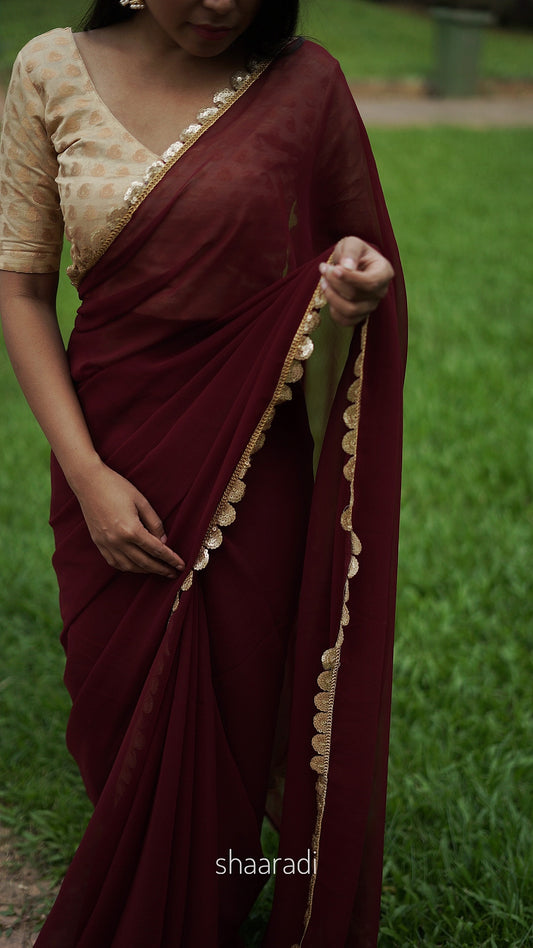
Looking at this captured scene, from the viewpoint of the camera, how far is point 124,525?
154 centimetres

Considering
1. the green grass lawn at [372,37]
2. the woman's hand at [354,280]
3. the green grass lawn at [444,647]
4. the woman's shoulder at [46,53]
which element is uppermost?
the green grass lawn at [372,37]

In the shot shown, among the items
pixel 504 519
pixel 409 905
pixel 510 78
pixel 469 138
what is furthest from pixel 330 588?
pixel 510 78

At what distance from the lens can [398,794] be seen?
232cm

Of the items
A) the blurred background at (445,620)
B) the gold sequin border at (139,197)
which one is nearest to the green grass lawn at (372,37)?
the blurred background at (445,620)

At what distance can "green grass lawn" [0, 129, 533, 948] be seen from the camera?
6.93ft

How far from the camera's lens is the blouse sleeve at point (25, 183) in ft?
4.95

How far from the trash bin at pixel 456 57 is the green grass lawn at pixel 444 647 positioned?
285 inches

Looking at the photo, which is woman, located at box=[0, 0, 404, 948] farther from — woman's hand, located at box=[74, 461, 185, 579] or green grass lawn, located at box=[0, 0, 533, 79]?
green grass lawn, located at box=[0, 0, 533, 79]

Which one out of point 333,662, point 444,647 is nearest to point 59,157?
point 333,662

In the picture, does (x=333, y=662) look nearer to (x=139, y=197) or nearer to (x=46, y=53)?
(x=139, y=197)

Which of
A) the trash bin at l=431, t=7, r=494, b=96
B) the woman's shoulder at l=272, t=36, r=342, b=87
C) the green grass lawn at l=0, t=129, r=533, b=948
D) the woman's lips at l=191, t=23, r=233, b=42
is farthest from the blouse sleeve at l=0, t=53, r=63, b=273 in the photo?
the trash bin at l=431, t=7, r=494, b=96

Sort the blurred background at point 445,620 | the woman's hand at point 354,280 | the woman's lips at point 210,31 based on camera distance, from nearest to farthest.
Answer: the woman's hand at point 354,280 < the woman's lips at point 210,31 < the blurred background at point 445,620

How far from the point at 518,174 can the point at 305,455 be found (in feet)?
22.5

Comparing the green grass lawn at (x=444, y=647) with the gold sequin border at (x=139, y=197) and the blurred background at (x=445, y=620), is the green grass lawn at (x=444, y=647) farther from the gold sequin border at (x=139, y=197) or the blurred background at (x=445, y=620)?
the gold sequin border at (x=139, y=197)
